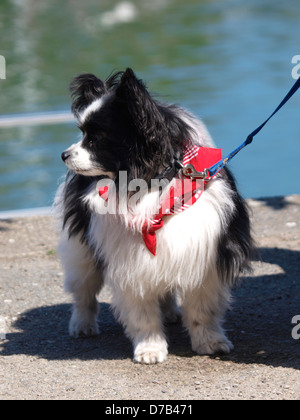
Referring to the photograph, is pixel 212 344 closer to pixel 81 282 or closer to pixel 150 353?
pixel 150 353

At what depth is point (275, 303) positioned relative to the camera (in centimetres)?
426

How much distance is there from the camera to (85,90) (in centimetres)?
333

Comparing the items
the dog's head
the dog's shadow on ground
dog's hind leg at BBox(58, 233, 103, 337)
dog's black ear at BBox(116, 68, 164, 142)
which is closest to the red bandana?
the dog's head

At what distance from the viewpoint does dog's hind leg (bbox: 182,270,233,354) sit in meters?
3.54

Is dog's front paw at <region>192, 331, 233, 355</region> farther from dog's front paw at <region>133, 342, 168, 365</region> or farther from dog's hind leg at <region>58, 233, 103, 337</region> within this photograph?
dog's hind leg at <region>58, 233, 103, 337</region>

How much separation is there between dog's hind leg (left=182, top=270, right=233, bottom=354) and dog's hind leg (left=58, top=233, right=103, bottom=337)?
0.50 meters

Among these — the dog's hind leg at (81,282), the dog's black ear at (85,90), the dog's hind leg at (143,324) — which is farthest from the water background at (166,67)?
the dog's hind leg at (143,324)

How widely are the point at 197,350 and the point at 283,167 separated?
16.5 feet

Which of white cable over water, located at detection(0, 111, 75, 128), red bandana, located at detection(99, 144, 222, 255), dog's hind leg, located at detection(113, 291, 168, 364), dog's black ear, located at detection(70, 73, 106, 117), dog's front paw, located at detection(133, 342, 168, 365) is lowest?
dog's front paw, located at detection(133, 342, 168, 365)

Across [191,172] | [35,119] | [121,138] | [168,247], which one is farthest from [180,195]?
[35,119]

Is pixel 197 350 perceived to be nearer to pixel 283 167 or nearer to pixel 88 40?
pixel 283 167

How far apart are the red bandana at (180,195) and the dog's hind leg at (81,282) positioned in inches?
20.2

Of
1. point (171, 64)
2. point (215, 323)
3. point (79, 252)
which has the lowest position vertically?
point (215, 323)
